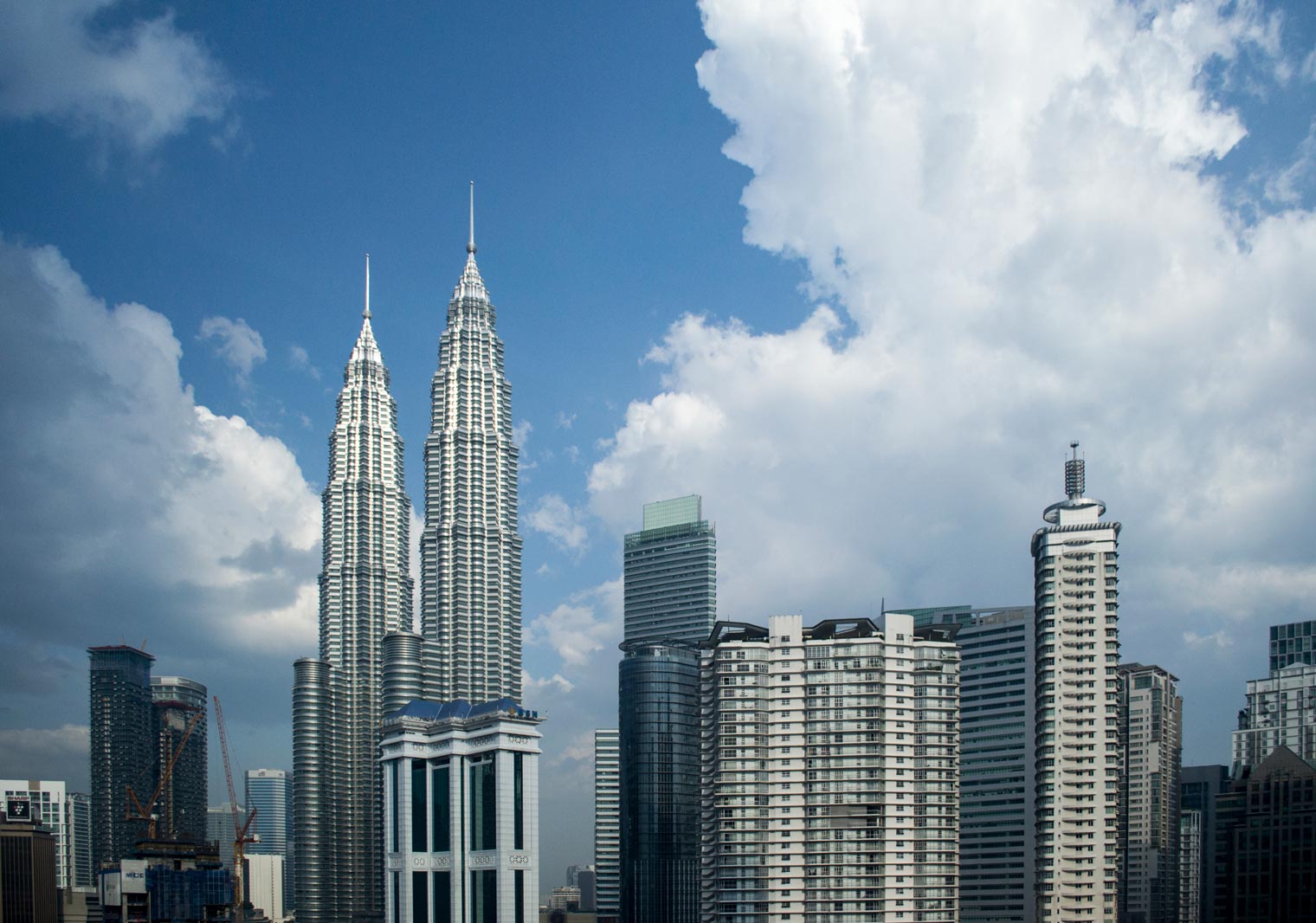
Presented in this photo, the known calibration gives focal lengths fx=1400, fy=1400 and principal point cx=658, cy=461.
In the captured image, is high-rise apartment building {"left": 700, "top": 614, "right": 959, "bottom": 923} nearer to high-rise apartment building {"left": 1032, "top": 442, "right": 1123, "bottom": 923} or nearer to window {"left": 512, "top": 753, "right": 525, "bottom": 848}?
high-rise apartment building {"left": 1032, "top": 442, "right": 1123, "bottom": 923}

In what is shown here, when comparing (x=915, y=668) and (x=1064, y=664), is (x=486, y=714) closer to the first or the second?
(x=915, y=668)

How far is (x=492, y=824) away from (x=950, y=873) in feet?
220

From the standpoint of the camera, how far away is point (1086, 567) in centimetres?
17538

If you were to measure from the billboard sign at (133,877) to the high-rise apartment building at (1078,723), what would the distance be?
118900mm

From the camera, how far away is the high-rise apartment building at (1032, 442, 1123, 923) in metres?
168

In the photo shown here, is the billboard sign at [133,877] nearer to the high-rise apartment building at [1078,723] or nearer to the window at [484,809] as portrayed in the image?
the window at [484,809]

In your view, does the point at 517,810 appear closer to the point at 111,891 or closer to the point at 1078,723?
the point at 111,891

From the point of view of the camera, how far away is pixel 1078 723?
17238cm

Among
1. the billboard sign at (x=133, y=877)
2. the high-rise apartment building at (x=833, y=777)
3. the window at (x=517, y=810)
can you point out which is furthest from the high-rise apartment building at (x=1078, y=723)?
the billboard sign at (x=133, y=877)

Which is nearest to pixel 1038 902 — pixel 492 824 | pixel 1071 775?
pixel 1071 775

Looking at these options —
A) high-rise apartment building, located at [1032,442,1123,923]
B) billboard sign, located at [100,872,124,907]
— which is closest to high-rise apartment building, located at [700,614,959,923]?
high-rise apartment building, located at [1032,442,1123,923]

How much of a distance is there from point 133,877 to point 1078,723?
127 meters

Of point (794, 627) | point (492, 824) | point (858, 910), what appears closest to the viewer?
point (858, 910)

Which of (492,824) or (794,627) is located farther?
(492,824)
